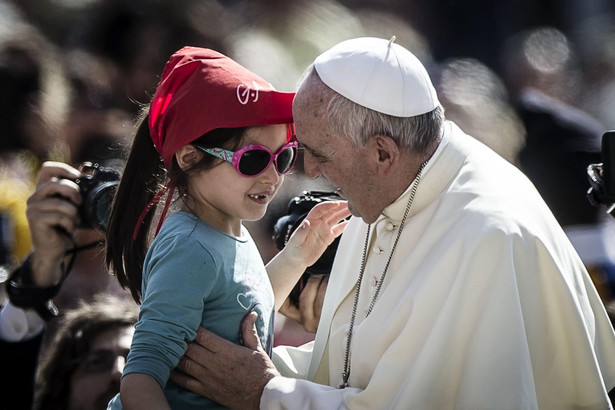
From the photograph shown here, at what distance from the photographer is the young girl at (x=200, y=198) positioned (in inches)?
107

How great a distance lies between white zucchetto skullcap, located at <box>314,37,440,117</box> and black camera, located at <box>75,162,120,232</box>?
1.02m

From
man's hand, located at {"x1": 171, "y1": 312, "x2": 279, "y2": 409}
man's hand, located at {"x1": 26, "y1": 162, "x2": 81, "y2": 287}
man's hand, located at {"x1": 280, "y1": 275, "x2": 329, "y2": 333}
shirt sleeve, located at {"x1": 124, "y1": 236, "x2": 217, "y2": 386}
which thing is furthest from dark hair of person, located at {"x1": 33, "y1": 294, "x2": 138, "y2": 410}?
shirt sleeve, located at {"x1": 124, "y1": 236, "x2": 217, "y2": 386}

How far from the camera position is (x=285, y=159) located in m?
3.03

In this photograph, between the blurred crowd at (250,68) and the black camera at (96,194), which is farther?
the blurred crowd at (250,68)

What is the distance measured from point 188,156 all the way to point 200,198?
0.47ft

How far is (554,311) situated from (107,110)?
3.50 metres

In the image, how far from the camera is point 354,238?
347cm

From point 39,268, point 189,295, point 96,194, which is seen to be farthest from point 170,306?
point 39,268

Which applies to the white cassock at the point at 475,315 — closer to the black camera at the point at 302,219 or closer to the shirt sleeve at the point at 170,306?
the shirt sleeve at the point at 170,306

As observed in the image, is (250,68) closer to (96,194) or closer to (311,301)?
(311,301)

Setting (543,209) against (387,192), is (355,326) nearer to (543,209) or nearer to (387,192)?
(387,192)

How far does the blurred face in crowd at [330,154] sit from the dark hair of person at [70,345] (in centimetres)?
147

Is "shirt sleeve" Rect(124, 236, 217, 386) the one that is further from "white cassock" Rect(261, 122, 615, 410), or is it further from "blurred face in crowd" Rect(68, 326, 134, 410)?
"blurred face in crowd" Rect(68, 326, 134, 410)

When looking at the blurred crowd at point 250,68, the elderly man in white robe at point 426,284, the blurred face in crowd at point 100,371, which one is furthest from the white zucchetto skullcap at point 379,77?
the blurred crowd at point 250,68
